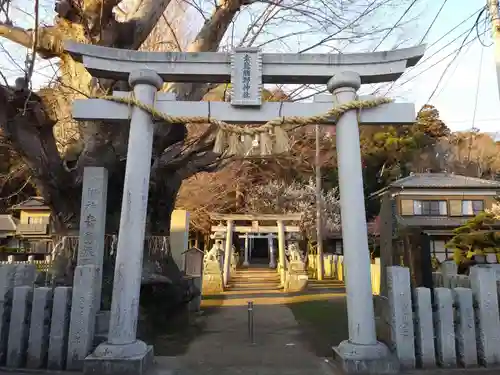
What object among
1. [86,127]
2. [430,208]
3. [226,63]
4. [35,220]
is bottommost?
[35,220]

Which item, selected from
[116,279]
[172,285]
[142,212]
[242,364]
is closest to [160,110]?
[142,212]

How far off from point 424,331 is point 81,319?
4381 millimetres

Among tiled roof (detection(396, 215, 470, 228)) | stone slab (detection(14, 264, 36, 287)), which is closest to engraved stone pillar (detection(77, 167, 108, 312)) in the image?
stone slab (detection(14, 264, 36, 287))

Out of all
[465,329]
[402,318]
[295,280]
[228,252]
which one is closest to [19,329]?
[402,318]

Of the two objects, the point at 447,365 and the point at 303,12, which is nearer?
the point at 447,365

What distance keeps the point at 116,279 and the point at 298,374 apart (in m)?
2.64

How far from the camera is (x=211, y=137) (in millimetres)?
9555

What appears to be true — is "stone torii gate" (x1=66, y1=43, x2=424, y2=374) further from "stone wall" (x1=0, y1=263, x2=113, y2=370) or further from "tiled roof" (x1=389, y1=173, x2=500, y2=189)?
"tiled roof" (x1=389, y1=173, x2=500, y2=189)

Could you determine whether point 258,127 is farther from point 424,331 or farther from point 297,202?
point 297,202

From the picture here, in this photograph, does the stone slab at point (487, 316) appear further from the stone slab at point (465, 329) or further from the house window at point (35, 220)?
the house window at point (35, 220)

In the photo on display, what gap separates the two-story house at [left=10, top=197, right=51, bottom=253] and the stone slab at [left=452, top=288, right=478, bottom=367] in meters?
23.5

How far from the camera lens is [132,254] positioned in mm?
5133

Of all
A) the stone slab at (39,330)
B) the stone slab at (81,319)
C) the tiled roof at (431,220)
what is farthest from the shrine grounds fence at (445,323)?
the tiled roof at (431,220)

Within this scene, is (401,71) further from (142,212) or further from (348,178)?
(142,212)
